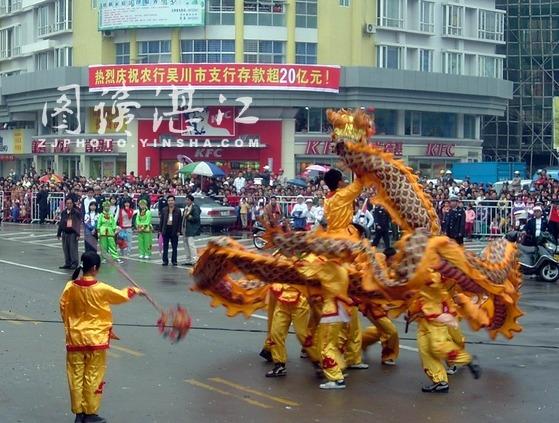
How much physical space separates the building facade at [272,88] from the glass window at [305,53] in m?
0.04

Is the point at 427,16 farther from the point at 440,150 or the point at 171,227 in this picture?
the point at 171,227

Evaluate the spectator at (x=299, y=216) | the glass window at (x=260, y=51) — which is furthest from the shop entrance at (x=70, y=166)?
the spectator at (x=299, y=216)

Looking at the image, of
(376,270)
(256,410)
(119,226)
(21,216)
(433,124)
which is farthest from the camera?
(433,124)

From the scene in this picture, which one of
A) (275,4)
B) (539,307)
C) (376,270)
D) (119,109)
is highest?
(275,4)

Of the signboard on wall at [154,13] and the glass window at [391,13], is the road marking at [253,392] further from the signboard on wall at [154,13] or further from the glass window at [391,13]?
the glass window at [391,13]

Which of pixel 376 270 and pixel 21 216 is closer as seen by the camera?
pixel 376 270

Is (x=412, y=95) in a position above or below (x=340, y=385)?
above

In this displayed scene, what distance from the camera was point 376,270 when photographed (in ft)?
35.9

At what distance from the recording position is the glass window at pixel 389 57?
Answer: 167 ft

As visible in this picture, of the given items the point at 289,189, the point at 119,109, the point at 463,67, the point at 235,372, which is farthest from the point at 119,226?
the point at 463,67

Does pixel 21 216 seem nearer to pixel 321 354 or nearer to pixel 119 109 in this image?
pixel 119 109

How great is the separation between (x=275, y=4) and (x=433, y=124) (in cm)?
1008

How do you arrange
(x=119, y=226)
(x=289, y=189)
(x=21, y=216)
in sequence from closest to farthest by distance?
Result: (x=119, y=226) < (x=289, y=189) < (x=21, y=216)

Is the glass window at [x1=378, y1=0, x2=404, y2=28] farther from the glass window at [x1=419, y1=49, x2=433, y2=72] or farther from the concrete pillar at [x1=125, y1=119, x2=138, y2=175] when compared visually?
the concrete pillar at [x1=125, y1=119, x2=138, y2=175]
